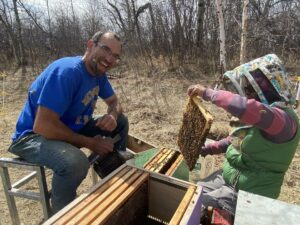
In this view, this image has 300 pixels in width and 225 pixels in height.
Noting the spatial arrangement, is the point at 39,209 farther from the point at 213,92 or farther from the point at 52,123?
the point at 213,92

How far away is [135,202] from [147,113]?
14.6 ft

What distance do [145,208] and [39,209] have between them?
67.5 inches

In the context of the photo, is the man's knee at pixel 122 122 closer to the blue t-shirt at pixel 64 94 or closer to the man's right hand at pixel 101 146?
the blue t-shirt at pixel 64 94

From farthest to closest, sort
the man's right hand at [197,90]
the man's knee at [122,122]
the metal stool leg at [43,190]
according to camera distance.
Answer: the man's knee at [122,122]
the metal stool leg at [43,190]
the man's right hand at [197,90]

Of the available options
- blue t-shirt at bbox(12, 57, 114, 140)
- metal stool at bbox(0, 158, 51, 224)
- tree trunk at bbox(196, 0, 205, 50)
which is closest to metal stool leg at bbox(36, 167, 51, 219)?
metal stool at bbox(0, 158, 51, 224)

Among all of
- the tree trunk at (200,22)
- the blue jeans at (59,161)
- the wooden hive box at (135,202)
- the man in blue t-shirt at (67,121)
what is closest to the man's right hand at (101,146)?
the man in blue t-shirt at (67,121)

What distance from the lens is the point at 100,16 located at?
15273 mm

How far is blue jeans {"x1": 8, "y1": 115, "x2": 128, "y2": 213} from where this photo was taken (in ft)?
7.70

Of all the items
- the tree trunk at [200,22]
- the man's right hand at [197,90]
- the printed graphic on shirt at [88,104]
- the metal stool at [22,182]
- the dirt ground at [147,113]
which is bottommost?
the dirt ground at [147,113]

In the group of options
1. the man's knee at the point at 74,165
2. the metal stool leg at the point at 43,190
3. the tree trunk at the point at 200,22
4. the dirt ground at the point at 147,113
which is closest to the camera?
the man's knee at the point at 74,165

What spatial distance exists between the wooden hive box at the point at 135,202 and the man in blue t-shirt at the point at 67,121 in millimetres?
509

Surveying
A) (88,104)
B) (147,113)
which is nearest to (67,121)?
(88,104)

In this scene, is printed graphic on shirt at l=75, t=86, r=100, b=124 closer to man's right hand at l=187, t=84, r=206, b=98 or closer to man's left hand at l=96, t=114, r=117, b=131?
man's left hand at l=96, t=114, r=117, b=131

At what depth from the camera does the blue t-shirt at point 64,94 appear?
2.42 meters
